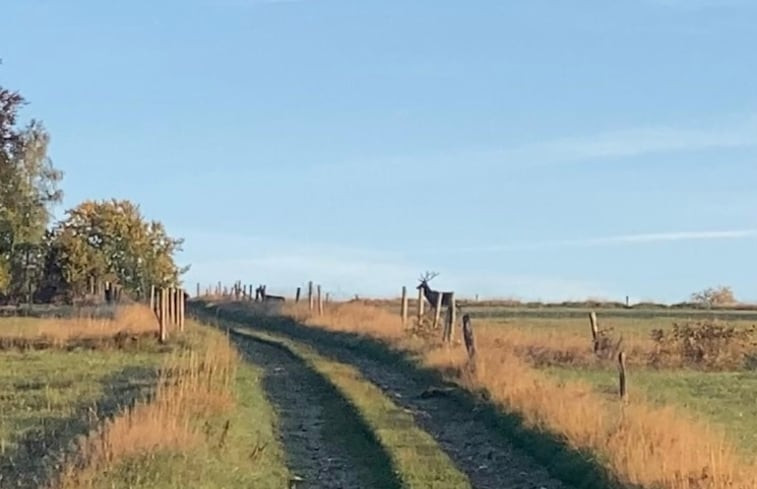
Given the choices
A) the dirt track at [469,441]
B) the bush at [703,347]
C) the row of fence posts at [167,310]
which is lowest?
the dirt track at [469,441]

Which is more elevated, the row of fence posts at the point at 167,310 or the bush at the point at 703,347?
the row of fence posts at the point at 167,310

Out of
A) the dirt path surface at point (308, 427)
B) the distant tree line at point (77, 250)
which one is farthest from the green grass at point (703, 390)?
the distant tree line at point (77, 250)

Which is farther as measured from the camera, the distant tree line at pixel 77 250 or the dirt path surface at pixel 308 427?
the distant tree line at pixel 77 250

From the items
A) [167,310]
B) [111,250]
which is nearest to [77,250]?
[111,250]

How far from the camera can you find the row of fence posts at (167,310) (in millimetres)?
42625

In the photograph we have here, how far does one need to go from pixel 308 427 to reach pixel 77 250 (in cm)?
6808

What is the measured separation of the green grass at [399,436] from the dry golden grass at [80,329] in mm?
13157

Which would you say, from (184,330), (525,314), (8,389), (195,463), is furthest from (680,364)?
(525,314)

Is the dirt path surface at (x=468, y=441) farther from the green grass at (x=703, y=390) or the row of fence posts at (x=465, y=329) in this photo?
the green grass at (x=703, y=390)

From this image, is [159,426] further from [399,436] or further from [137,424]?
[399,436]

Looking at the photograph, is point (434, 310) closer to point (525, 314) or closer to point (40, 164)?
point (525, 314)

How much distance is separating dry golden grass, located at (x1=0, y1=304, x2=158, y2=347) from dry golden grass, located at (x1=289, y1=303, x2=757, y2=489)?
14.5 m

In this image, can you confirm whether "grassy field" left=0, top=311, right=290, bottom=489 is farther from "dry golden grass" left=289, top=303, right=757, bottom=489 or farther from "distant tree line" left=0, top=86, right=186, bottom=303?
"distant tree line" left=0, top=86, right=186, bottom=303

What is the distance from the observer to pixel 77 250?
87.7 metres
